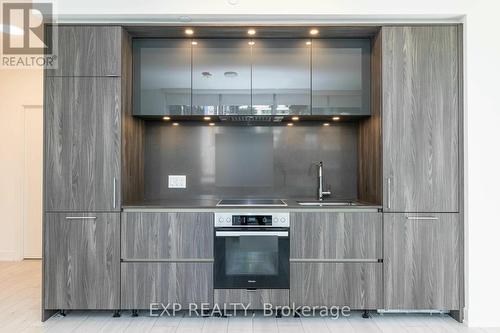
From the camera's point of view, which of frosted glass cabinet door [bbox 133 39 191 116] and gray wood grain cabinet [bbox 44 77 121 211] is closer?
gray wood grain cabinet [bbox 44 77 121 211]

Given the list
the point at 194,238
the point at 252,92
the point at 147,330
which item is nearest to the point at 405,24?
the point at 252,92

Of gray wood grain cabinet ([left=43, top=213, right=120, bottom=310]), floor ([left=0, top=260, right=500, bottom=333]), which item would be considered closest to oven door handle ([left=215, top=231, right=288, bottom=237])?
floor ([left=0, top=260, right=500, bottom=333])

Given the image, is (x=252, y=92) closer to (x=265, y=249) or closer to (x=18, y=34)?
(x=265, y=249)

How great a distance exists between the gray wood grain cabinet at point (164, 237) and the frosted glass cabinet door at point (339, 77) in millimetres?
1418

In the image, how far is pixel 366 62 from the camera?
119 inches

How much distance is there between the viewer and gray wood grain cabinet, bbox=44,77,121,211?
2781 mm

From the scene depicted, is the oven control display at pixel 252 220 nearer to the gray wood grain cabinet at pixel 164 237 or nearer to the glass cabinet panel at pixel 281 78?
the gray wood grain cabinet at pixel 164 237

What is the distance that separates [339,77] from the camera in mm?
3010

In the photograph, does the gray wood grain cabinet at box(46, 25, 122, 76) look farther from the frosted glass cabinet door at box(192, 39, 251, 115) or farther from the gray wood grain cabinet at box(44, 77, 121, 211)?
the frosted glass cabinet door at box(192, 39, 251, 115)

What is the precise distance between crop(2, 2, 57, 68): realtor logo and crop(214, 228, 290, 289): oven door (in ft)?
6.61

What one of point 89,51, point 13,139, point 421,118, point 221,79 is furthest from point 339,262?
point 13,139

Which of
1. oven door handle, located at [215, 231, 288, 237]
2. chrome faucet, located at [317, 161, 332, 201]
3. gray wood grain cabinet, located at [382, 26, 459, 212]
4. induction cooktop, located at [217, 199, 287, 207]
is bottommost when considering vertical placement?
oven door handle, located at [215, 231, 288, 237]

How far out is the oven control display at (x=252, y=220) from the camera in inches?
110

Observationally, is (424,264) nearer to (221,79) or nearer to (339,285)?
(339,285)
